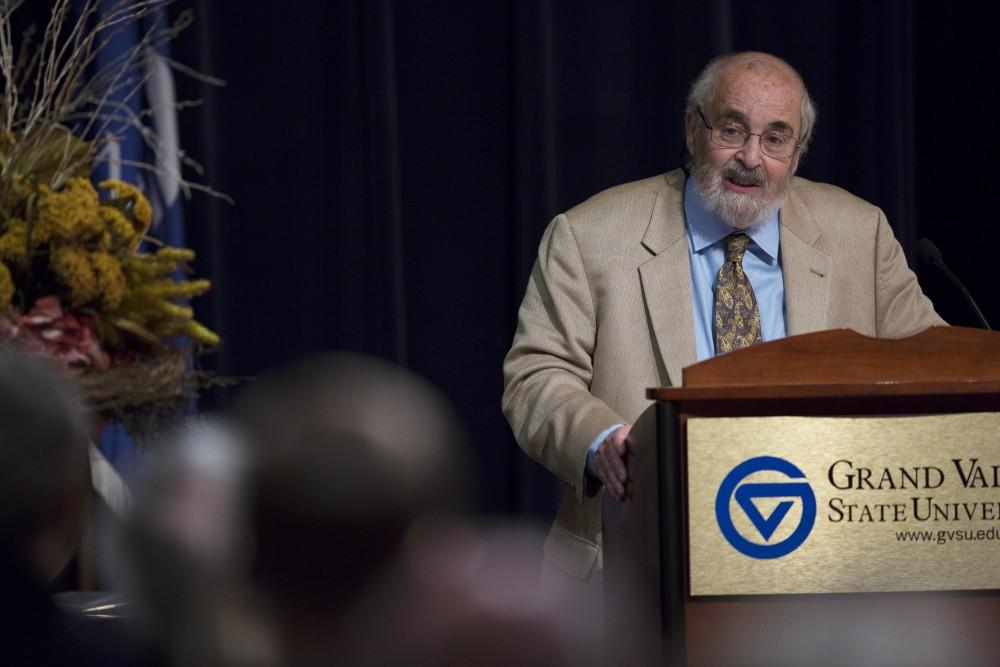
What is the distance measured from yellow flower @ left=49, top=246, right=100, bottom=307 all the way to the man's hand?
2.48 ft

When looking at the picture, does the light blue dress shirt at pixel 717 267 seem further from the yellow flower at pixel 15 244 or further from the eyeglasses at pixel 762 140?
the yellow flower at pixel 15 244

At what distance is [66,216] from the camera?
1302 millimetres

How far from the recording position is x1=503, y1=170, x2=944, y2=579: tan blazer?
2.41 metres

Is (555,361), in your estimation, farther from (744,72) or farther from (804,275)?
(744,72)

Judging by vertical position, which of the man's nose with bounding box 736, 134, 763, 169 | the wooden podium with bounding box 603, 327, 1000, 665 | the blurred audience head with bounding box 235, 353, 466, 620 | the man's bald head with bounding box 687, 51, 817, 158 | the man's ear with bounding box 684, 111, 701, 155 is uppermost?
the man's bald head with bounding box 687, 51, 817, 158

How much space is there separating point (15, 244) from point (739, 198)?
60.2 inches

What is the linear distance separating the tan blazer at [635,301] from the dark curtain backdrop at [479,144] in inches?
46.0

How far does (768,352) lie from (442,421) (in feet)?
3.70

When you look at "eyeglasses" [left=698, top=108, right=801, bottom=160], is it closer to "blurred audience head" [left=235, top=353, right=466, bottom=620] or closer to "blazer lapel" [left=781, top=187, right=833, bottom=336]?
"blazer lapel" [left=781, top=187, right=833, bottom=336]

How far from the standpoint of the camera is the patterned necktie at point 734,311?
241cm

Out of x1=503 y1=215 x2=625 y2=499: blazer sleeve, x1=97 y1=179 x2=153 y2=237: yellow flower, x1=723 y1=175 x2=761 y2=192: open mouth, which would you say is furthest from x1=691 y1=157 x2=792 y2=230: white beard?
x1=97 y1=179 x2=153 y2=237: yellow flower

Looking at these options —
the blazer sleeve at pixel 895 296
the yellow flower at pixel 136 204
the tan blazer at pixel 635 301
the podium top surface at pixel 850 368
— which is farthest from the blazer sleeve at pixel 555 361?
the yellow flower at pixel 136 204

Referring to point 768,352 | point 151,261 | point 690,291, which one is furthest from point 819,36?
point 151,261

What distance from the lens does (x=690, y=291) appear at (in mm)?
2465
